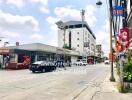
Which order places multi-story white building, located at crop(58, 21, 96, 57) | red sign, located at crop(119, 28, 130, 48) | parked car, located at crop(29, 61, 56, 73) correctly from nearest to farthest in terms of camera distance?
red sign, located at crop(119, 28, 130, 48) → parked car, located at crop(29, 61, 56, 73) → multi-story white building, located at crop(58, 21, 96, 57)

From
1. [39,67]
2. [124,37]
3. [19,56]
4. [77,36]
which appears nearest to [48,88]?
[124,37]

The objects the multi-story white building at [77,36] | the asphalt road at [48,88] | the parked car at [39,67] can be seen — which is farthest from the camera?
the multi-story white building at [77,36]

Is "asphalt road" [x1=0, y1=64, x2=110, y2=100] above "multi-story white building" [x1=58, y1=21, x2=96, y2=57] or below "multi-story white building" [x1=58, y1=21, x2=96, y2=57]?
below


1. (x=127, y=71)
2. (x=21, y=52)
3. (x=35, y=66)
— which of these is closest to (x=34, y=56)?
(x=21, y=52)

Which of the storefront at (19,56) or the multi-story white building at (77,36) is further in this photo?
the multi-story white building at (77,36)

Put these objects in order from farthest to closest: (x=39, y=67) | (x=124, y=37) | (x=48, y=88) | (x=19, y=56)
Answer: (x=19, y=56) < (x=39, y=67) < (x=48, y=88) < (x=124, y=37)

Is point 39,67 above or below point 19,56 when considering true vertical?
below

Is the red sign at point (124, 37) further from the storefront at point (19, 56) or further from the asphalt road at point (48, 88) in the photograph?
the storefront at point (19, 56)

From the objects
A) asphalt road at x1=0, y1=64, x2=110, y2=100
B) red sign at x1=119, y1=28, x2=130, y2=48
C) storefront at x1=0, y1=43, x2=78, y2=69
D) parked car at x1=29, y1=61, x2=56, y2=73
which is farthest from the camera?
storefront at x1=0, y1=43, x2=78, y2=69

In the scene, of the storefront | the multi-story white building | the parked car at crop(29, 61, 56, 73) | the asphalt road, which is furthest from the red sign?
the multi-story white building

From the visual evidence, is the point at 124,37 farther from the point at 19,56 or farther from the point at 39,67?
the point at 19,56

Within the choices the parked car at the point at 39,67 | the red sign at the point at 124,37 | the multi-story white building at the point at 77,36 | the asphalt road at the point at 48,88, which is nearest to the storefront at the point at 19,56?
the parked car at the point at 39,67

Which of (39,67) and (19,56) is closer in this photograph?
(39,67)

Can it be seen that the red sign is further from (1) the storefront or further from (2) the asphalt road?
(1) the storefront
